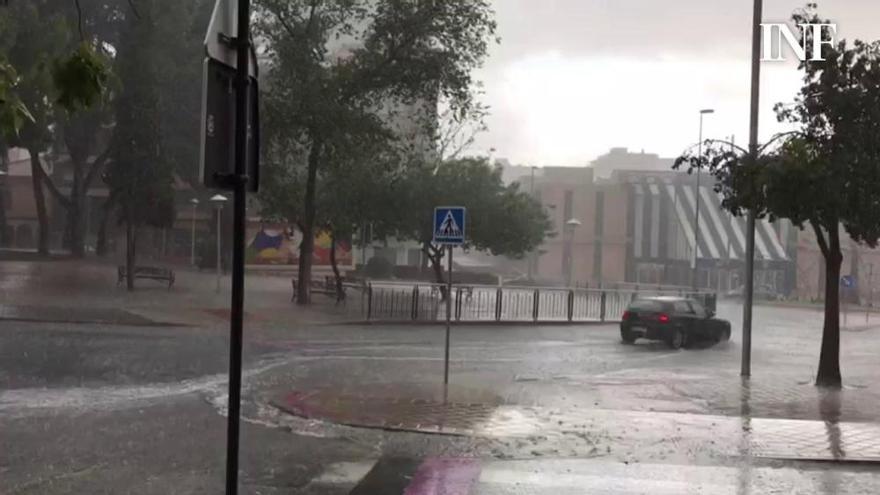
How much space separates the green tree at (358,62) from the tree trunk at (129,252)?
18.0 ft

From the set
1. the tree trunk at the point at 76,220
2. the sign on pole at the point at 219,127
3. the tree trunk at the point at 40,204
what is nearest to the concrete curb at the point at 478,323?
the tree trunk at the point at 76,220

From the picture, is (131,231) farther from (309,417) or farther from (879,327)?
(879,327)

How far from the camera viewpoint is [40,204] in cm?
2633

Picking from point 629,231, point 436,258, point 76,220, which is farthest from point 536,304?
point 76,220

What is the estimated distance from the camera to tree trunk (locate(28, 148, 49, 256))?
25.4 meters

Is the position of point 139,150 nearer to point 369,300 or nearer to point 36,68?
point 369,300

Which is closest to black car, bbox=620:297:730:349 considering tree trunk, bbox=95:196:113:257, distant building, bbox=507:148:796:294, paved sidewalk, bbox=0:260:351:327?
paved sidewalk, bbox=0:260:351:327

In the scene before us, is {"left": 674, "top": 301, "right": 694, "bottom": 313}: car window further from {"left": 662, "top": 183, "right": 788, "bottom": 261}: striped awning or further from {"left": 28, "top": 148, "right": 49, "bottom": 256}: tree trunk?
{"left": 28, "top": 148, "right": 49, "bottom": 256}: tree trunk

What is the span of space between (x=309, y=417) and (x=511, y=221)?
76.0 feet

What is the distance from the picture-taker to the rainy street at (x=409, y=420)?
22.0 feet

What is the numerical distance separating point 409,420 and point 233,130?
544 centimetres

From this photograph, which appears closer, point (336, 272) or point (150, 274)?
point (150, 274)

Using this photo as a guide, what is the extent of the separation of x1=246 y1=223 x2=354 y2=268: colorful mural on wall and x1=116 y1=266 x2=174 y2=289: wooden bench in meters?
5.29

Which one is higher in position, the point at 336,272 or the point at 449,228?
the point at 449,228
